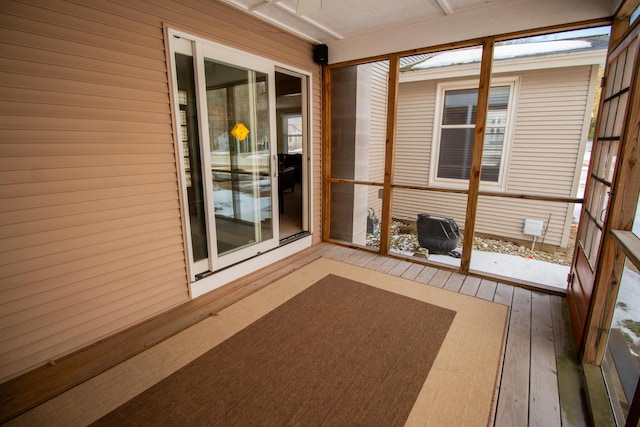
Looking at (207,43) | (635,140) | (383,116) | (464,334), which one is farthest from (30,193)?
(383,116)

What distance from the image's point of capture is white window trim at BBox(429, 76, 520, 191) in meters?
5.25

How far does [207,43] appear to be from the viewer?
260cm

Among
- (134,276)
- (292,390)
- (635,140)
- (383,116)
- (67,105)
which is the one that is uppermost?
(383,116)

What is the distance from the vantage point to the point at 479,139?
3.08m

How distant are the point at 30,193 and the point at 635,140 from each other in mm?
3518

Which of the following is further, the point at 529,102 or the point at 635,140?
the point at 529,102

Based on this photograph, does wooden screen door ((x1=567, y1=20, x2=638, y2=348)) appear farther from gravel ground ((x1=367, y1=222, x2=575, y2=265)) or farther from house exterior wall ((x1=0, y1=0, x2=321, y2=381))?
house exterior wall ((x1=0, y1=0, x2=321, y2=381))

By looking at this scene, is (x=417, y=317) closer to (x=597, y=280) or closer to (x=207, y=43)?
(x=597, y=280)

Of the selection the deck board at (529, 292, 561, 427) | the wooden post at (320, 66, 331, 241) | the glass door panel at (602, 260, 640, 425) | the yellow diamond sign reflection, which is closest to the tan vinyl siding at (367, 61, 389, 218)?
the wooden post at (320, 66, 331, 241)

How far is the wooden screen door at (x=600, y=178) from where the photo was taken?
6.52 ft

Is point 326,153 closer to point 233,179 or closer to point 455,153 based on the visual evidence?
A: point 233,179

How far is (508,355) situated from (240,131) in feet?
9.72

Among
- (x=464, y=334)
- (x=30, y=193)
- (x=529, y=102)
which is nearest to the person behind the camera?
(x=30, y=193)

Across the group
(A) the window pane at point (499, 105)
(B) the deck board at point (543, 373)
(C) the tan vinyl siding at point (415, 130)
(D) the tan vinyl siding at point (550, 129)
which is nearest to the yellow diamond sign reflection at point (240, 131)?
(B) the deck board at point (543, 373)
